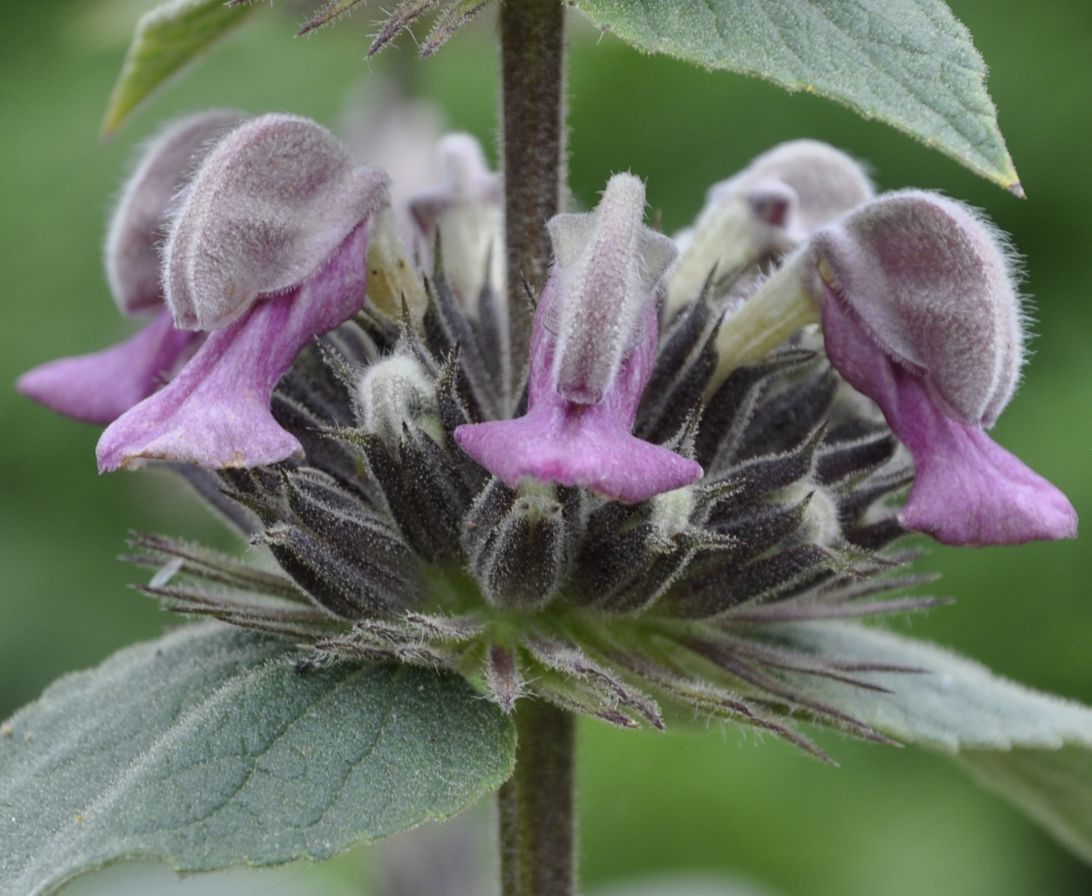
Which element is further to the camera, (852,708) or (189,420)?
(852,708)

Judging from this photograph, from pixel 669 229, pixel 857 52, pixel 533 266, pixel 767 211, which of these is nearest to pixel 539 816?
pixel 533 266

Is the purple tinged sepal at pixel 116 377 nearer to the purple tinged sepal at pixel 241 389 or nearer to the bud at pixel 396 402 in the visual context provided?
the purple tinged sepal at pixel 241 389

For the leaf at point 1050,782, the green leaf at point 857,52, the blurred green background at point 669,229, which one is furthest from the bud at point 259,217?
the blurred green background at point 669,229

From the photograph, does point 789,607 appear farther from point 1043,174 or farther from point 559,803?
point 1043,174

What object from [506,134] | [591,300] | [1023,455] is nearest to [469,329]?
[506,134]

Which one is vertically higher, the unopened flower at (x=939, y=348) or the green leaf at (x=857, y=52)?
the green leaf at (x=857, y=52)

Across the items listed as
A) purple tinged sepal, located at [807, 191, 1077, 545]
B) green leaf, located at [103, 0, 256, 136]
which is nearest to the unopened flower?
purple tinged sepal, located at [807, 191, 1077, 545]
